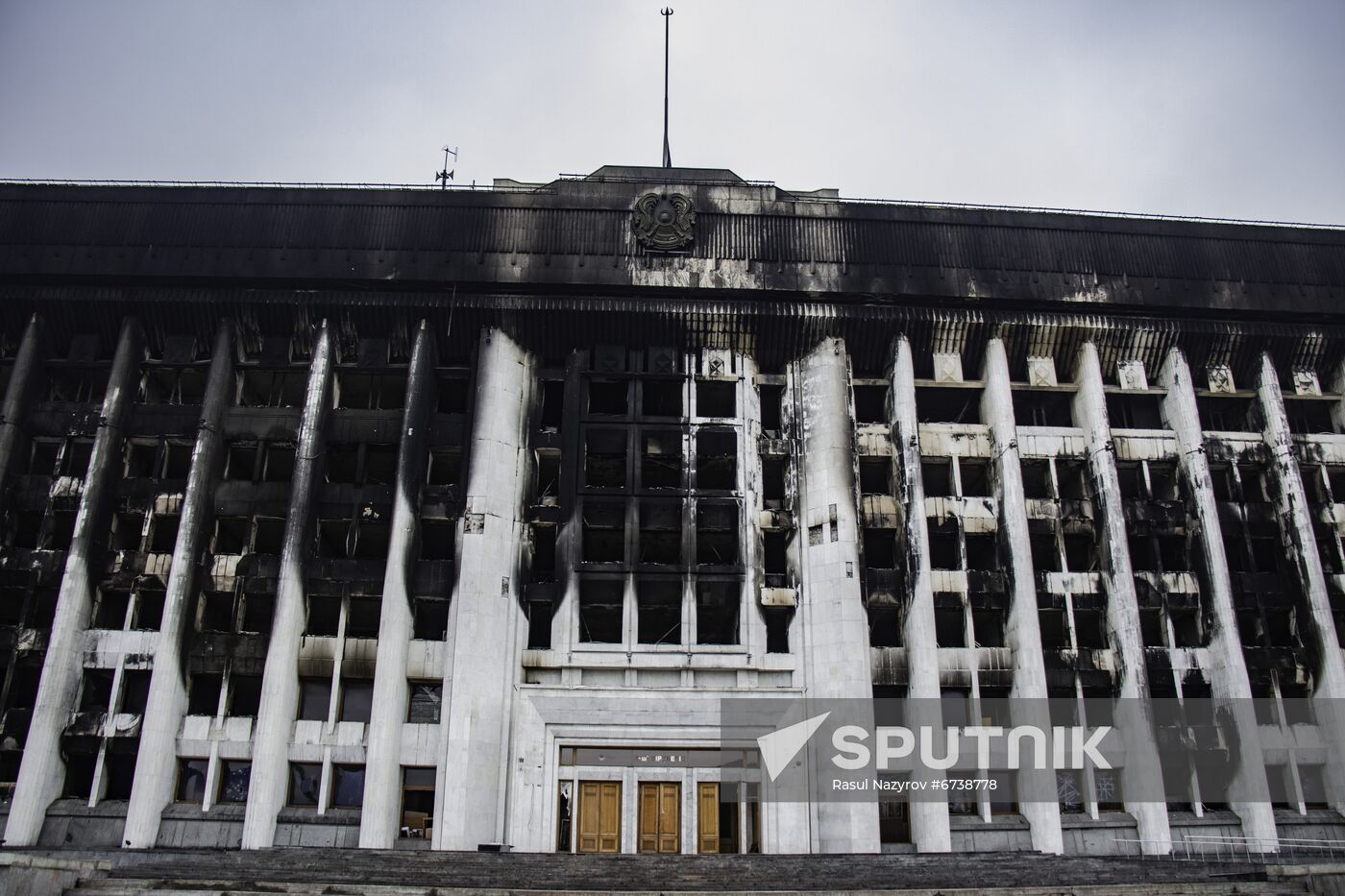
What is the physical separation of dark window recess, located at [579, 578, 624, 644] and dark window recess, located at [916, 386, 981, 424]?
16889mm

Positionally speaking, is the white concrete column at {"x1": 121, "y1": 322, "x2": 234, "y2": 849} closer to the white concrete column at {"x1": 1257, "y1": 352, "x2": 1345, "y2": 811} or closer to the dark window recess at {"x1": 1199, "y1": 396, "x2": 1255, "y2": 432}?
the dark window recess at {"x1": 1199, "y1": 396, "x2": 1255, "y2": 432}

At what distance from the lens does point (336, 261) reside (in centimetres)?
4628

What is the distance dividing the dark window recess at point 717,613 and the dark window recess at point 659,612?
0.91 meters

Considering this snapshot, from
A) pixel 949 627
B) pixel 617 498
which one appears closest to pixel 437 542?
pixel 617 498

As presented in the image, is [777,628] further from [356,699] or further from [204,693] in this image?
[204,693]

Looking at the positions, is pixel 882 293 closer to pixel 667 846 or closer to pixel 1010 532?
pixel 1010 532

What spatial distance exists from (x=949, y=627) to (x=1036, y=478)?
8.46 metres

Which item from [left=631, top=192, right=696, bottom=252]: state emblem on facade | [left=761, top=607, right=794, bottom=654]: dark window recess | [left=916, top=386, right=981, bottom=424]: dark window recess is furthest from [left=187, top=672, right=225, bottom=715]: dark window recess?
[left=916, top=386, right=981, bottom=424]: dark window recess

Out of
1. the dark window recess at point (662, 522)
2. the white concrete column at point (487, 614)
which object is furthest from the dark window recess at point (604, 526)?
the white concrete column at point (487, 614)

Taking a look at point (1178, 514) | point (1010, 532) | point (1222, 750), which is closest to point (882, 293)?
point (1010, 532)

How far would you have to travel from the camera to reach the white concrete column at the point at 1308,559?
140 ft

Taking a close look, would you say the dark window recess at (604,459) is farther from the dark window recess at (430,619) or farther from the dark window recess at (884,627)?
the dark window recess at (884,627)

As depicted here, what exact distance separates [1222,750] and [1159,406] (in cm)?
1597

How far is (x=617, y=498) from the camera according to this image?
44.7 m
